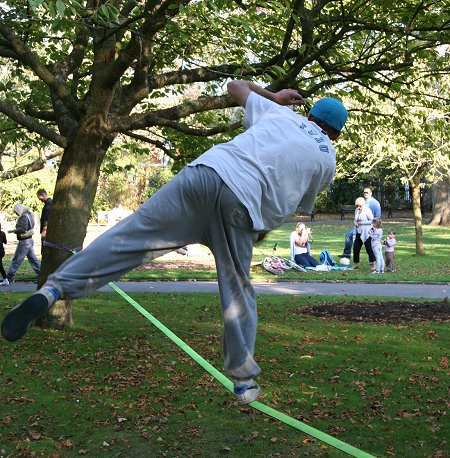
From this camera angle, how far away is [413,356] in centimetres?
966

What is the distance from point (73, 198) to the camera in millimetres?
10414

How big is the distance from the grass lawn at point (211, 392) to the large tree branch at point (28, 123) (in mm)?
2730

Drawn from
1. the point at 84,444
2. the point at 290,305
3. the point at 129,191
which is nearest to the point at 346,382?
the point at 84,444

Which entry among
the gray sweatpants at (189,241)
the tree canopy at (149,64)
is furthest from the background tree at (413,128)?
the gray sweatpants at (189,241)

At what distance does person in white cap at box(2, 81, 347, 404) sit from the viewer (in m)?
4.39

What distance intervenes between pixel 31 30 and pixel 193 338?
5.70 metres

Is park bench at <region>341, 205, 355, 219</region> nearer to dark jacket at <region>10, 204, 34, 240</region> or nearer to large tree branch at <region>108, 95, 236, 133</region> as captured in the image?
dark jacket at <region>10, 204, 34, 240</region>

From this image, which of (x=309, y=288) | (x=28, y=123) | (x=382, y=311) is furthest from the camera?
(x=309, y=288)

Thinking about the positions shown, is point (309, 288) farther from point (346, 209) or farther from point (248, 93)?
point (346, 209)

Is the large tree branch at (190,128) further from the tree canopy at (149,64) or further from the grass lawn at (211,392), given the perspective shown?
the grass lawn at (211,392)

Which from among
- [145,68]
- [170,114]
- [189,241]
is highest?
[145,68]

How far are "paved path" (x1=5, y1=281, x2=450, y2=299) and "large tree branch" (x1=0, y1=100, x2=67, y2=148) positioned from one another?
6.14 meters

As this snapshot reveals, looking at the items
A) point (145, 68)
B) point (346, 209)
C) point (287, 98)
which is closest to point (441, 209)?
point (346, 209)

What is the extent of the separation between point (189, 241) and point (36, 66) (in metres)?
5.78
